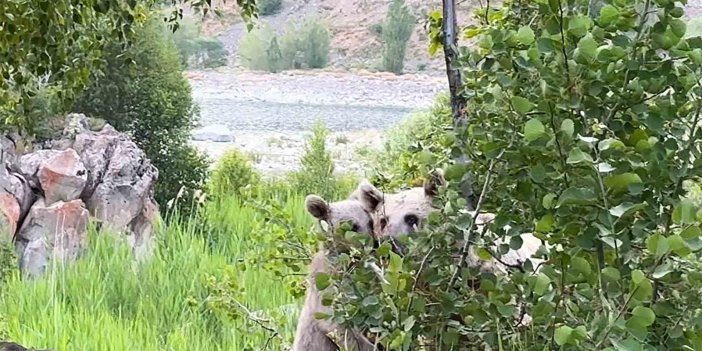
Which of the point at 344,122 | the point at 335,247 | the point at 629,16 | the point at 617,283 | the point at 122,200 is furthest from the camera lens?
the point at 344,122

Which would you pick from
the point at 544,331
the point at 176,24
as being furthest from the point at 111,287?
the point at 544,331

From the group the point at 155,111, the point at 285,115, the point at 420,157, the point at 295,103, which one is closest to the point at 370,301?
the point at 420,157

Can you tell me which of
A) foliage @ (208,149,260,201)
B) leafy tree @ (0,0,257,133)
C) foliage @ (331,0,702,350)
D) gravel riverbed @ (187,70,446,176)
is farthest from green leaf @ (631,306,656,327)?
gravel riverbed @ (187,70,446,176)

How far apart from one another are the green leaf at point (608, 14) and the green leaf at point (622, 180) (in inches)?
6.2

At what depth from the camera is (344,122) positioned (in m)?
12.2

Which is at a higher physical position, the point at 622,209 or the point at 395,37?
the point at 622,209

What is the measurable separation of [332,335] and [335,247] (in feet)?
1.67

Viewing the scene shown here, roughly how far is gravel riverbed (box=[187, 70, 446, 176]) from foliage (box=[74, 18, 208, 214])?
7.89 ft

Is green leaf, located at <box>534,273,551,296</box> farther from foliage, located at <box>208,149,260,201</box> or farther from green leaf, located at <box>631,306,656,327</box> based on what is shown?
foliage, located at <box>208,149,260,201</box>

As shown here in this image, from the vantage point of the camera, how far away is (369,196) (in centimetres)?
202

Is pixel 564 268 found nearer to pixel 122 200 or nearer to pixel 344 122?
pixel 122 200

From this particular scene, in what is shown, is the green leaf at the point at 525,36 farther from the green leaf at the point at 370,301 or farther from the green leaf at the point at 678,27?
the green leaf at the point at 370,301

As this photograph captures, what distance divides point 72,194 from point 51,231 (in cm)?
27

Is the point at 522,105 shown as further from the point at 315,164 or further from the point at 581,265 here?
the point at 315,164
